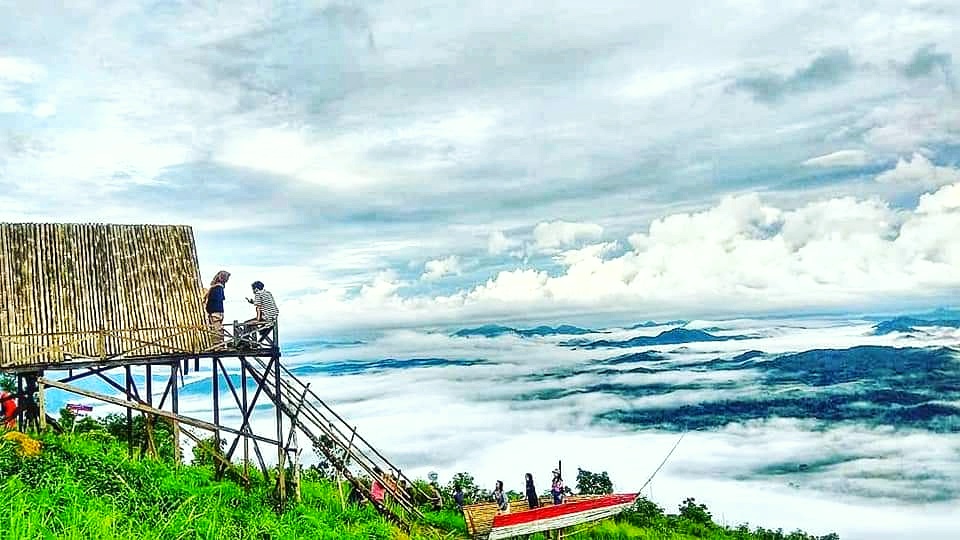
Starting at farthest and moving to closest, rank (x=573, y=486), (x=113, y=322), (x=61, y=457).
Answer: (x=573, y=486) → (x=113, y=322) → (x=61, y=457)

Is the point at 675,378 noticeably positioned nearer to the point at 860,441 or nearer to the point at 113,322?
the point at 860,441

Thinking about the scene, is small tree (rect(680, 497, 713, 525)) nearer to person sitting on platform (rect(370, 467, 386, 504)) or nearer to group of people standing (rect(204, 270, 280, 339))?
person sitting on platform (rect(370, 467, 386, 504))

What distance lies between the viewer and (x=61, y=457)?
1373cm

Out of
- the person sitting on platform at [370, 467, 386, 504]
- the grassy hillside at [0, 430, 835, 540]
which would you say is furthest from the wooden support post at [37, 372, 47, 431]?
the person sitting on platform at [370, 467, 386, 504]

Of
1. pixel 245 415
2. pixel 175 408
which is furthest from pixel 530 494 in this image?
pixel 175 408

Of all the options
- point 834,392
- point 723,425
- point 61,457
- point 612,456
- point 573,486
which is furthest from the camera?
point 834,392

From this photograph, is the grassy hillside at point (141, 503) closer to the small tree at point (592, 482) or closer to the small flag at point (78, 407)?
the small flag at point (78, 407)

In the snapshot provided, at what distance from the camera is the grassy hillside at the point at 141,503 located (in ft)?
35.4

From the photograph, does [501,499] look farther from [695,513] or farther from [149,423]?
[695,513]

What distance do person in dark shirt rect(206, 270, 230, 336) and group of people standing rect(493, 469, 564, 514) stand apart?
693cm

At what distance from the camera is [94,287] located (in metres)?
17.5

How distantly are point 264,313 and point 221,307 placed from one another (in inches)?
33.9

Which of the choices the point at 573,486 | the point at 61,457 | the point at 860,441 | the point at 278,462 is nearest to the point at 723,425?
the point at 860,441

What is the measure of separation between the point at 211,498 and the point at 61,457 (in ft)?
8.07
